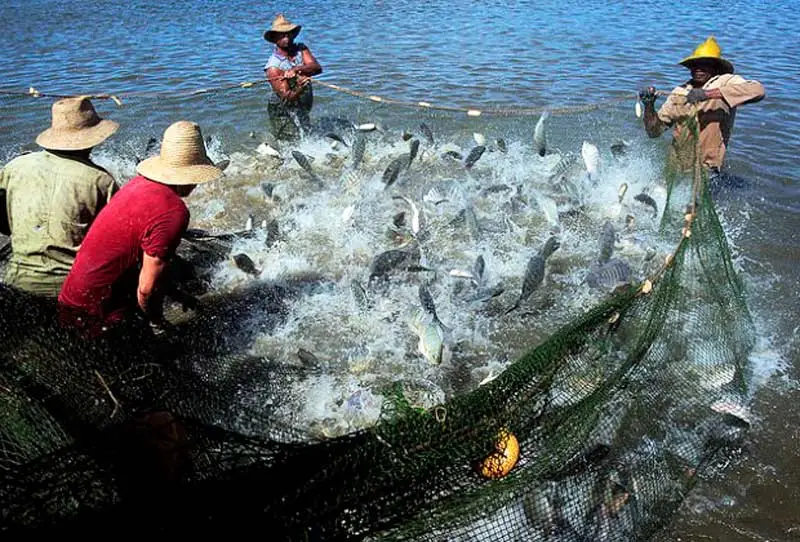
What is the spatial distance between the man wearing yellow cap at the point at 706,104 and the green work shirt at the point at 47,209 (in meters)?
5.46

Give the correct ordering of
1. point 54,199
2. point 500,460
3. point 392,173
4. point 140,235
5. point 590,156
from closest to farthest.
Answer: point 500,460 → point 140,235 → point 54,199 → point 590,156 → point 392,173

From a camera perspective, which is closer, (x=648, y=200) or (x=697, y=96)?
(x=697, y=96)

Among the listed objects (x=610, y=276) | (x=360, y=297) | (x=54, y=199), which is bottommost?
(x=360, y=297)

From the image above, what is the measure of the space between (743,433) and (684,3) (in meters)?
22.1

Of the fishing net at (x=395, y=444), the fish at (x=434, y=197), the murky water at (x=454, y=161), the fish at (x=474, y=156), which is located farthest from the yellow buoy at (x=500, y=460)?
the fish at (x=474, y=156)

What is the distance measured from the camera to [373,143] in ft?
32.7

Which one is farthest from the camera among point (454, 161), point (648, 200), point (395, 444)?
point (454, 161)

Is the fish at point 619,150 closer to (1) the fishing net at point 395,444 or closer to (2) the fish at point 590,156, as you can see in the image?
(2) the fish at point 590,156

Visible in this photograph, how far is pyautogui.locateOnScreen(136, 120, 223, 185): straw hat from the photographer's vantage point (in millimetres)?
3848

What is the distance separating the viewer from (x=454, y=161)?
8.99 meters

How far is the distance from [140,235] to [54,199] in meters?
0.87

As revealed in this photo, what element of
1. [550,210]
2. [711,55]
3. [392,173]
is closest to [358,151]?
[392,173]

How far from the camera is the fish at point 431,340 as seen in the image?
4.79 metres

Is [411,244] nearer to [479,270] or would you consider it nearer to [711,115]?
[479,270]
